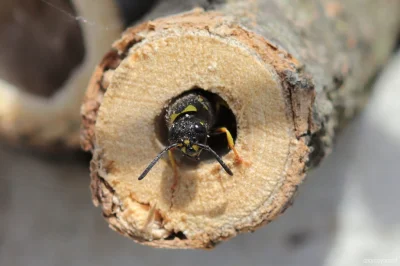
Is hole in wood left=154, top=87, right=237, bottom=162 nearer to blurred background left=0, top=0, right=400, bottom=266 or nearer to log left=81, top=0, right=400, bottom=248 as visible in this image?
log left=81, top=0, right=400, bottom=248

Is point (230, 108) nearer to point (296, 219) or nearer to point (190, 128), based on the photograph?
point (190, 128)

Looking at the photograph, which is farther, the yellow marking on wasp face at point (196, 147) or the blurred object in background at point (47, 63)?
the blurred object in background at point (47, 63)

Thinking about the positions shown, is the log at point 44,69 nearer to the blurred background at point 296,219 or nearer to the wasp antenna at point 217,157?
the blurred background at point 296,219

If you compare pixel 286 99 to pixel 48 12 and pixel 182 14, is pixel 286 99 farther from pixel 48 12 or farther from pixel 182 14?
pixel 48 12

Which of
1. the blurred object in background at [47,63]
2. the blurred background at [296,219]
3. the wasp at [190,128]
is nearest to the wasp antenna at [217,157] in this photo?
the wasp at [190,128]

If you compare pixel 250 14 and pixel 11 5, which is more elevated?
pixel 250 14

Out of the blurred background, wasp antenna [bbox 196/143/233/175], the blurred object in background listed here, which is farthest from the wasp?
the blurred background

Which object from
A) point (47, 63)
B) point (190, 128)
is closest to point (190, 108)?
point (190, 128)

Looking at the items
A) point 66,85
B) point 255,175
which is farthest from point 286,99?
point 66,85
